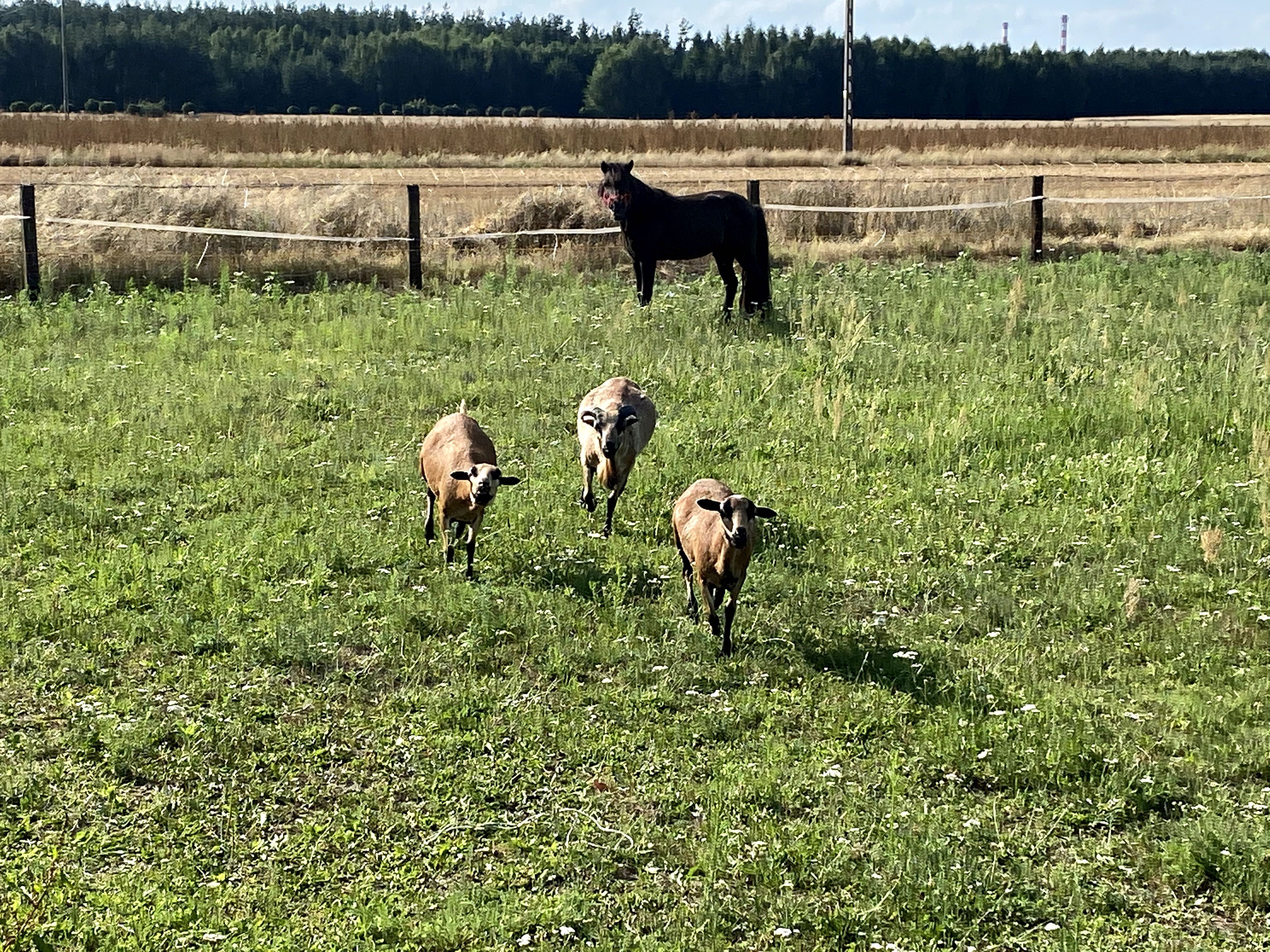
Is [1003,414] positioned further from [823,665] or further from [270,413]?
[270,413]

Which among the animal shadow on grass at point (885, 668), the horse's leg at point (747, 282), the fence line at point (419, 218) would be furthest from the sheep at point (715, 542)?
the fence line at point (419, 218)

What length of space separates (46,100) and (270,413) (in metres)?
93.7

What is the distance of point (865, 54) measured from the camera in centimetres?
11225

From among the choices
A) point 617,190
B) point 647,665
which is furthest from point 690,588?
point 617,190

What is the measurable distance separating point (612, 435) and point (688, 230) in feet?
27.2

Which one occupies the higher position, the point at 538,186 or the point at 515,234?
the point at 538,186

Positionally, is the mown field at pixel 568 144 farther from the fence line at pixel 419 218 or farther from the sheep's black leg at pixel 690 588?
the sheep's black leg at pixel 690 588

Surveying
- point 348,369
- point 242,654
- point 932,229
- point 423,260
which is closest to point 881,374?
point 348,369

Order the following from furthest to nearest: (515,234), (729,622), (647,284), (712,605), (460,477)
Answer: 1. (515,234)
2. (647,284)
3. (460,477)
4. (712,605)
5. (729,622)

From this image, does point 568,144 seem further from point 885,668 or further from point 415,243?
point 885,668

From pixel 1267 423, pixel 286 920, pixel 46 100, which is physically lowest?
pixel 286 920

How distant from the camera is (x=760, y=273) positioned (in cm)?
1677

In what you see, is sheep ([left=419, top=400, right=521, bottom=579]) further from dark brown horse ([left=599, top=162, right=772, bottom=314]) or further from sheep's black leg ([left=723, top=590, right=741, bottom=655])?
dark brown horse ([left=599, top=162, right=772, bottom=314])

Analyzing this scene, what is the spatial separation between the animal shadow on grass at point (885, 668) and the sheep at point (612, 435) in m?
2.07
